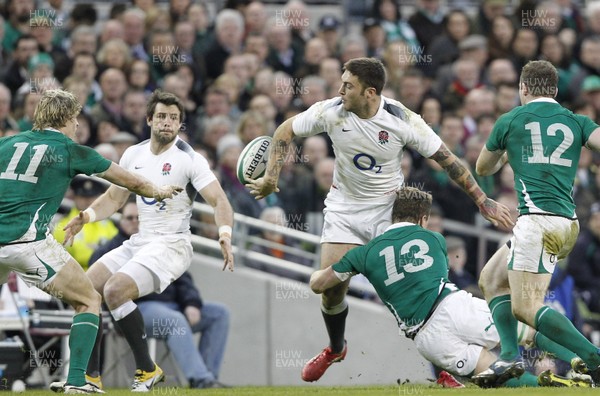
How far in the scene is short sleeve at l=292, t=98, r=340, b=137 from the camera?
38.2ft

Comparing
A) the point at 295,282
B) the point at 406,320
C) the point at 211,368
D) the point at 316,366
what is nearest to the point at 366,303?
the point at 295,282

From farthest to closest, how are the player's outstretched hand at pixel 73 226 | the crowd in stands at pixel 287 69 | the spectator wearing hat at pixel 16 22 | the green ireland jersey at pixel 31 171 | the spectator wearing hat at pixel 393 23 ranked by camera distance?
the spectator wearing hat at pixel 393 23 < the spectator wearing hat at pixel 16 22 < the crowd in stands at pixel 287 69 < the player's outstretched hand at pixel 73 226 < the green ireland jersey at pixel 31 171

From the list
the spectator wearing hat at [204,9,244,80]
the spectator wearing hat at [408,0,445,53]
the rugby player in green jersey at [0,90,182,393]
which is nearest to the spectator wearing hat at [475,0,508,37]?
the spectator wearing hat at [408,0,445,53]

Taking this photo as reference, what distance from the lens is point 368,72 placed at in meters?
11.5

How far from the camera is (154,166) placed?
12367 mm

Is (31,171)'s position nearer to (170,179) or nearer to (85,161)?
(85,161)

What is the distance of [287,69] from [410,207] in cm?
806

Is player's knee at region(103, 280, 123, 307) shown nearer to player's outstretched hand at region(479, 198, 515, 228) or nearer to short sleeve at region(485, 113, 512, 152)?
player's outstretched hand at region(479, 198, 515, 228)

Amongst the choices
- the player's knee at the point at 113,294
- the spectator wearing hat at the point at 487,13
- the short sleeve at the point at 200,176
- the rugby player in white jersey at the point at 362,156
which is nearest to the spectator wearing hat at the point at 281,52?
the spectator wearing hat at the point at 487,13

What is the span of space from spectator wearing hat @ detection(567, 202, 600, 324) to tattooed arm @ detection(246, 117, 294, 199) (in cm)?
615

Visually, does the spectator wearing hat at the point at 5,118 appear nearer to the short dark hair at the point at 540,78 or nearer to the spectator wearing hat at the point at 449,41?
the spectator wearing hat at the point at 449,41

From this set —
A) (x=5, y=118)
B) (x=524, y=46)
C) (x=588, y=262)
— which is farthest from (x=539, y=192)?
(x=524, y=46)

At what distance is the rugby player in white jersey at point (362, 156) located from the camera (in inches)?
454

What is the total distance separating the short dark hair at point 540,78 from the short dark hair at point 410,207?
1272 mm
